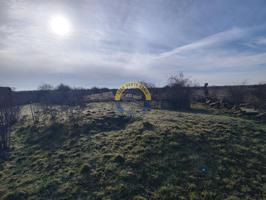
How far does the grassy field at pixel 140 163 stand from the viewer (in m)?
6.38

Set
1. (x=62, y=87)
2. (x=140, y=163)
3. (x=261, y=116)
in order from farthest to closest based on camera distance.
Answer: (x=62, y=87), (x=261, y=116), (x=140, y=163)

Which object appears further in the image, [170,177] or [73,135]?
[73,135]

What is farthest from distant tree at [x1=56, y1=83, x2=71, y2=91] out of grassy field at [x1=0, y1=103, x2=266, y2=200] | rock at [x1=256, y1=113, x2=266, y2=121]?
rock at [x1=256, y1=113, x2=266, y2=121]

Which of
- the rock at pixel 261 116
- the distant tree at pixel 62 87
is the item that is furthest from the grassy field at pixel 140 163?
the distant tree at pixel 62 87

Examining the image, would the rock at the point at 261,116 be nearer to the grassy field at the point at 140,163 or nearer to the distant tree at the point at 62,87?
the grassy field at the point at 140,163

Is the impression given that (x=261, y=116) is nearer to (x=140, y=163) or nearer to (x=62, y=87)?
(x=140, y=163)

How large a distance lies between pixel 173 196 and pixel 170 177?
876 mm

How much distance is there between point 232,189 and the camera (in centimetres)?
628

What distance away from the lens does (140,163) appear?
7828mm

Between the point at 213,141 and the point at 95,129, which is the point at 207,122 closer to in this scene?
the point at 213,141

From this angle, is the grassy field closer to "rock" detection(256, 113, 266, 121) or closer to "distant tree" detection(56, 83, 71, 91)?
"rock" detection(256, 113, 266, 121)

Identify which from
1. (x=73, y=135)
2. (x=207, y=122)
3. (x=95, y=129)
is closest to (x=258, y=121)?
(x=207, y=122)

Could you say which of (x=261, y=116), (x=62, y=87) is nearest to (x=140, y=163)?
(x=261, y=116)

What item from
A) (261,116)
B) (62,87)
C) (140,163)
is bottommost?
(140,163)
